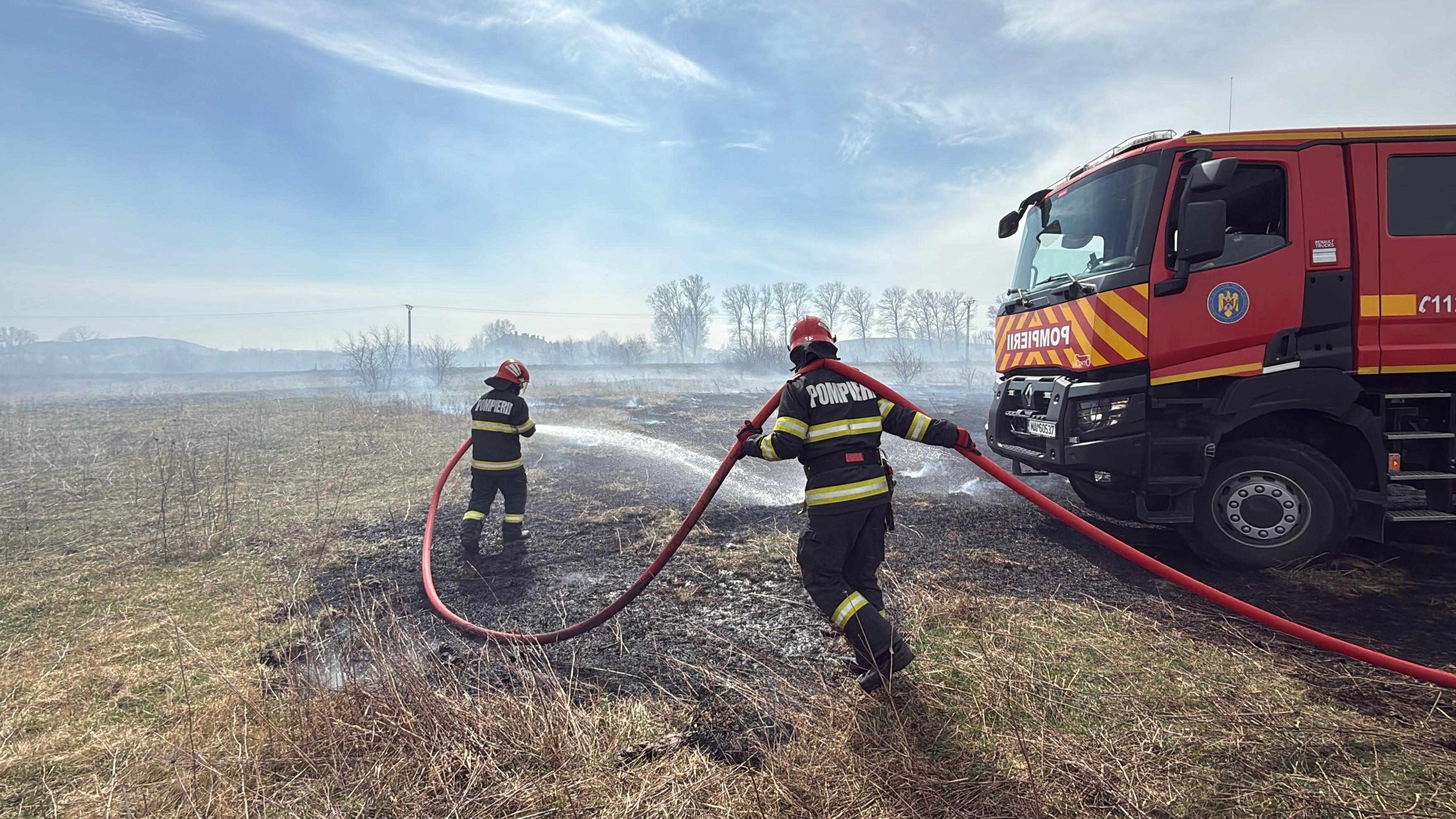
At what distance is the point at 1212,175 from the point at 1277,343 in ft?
4.49

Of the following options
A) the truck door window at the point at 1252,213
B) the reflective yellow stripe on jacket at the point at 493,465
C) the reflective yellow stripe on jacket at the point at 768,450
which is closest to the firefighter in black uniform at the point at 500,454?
the reflective yellow stripe on jacket at the point at 493,465

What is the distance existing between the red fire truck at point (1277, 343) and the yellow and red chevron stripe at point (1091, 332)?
15 mm

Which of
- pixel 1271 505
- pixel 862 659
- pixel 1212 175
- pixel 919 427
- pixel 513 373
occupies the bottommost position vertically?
pixel 862 659

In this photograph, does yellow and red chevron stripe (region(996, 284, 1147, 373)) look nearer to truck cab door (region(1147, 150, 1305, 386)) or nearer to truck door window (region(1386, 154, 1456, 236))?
truck cab door (region(1147, 150, 1305, 386))

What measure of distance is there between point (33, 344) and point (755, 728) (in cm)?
11197

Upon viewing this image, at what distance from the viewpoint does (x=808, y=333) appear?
3377mm

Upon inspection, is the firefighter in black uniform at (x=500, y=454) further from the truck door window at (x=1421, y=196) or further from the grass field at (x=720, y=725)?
the truck door window at (x=1421, y=196)

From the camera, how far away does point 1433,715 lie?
2555 mm

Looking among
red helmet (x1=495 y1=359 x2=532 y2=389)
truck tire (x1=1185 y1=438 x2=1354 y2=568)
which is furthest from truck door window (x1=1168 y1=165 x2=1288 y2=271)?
red helmet (x1=495 y1=359 x2=532 y2=389)

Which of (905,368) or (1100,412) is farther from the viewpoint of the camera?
(905,368)

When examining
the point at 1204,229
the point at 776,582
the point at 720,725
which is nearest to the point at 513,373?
the point at 776,582

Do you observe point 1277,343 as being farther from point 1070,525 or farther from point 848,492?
point 848,492

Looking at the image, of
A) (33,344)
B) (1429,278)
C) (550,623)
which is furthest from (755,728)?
(33,344)

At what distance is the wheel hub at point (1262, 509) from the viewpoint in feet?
14.4
